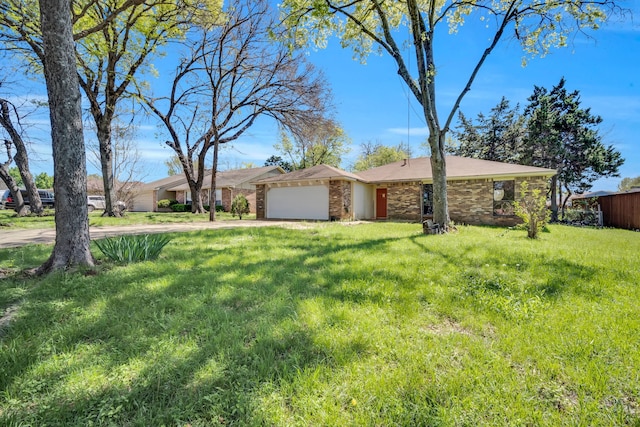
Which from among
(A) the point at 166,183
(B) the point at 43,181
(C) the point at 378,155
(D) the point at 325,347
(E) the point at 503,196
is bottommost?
(D) the point at 325,347

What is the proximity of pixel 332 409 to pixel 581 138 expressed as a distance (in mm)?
25656

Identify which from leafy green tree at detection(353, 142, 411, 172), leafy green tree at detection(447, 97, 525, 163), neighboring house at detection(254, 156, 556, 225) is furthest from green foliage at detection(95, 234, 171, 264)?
A: leafy green tree at detection(353, 142, 411, 172)

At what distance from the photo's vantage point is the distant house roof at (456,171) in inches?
509

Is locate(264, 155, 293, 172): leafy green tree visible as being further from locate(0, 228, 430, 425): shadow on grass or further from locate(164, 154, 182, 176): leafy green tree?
locate(0, 228, 430, 425): shadow on grass

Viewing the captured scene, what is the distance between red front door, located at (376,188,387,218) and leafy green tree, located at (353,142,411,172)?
18.1 meters

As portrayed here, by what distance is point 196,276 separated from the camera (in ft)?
13.7

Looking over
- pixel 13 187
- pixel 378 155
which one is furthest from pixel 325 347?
pixel 378 155

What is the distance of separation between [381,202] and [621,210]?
1246cm

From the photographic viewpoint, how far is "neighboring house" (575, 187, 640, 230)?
1405cm

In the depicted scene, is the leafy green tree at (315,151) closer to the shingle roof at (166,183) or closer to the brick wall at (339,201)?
the shingle roof at (166,183)

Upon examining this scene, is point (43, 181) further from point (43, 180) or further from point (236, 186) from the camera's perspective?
point (236, 186)

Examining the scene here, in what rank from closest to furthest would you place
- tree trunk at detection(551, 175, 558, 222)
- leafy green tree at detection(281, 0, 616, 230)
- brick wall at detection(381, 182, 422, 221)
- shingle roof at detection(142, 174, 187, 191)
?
leafy green tree at detection(281, 0, 616, 230) < brick wall at detection(381, 182, 422, 221) < tree trunk at detection(551, 175, 558, 222) < shingle roof at detection(142, 174, 187, 191)

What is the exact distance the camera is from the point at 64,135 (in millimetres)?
4223

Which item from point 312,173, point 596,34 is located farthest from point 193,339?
point 312,173
